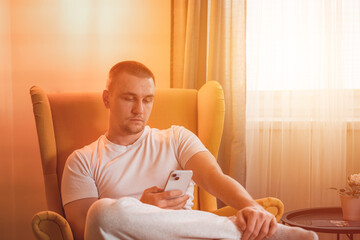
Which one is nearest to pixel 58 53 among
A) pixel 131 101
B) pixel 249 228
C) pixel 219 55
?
pixel 219 55

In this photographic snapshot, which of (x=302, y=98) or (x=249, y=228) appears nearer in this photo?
(x=249, y=228)

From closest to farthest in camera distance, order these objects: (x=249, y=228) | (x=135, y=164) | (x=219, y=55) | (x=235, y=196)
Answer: (x=249, y=228) < (x=235, y=196) < (x=135, y=164) < (x=219, y=55)

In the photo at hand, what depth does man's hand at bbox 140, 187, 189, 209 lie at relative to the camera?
168 centimetres

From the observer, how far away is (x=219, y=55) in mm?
2762

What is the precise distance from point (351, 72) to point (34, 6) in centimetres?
194

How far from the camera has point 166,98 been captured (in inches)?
92.6

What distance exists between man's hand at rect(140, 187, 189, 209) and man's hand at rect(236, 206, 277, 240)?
0.34 m

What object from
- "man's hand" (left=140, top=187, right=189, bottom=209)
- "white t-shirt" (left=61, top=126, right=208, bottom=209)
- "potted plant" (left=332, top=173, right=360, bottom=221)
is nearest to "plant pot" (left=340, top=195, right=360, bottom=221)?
"potted plant" (left=332, top=173, right=360, bottom=221)

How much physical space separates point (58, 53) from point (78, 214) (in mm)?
1380

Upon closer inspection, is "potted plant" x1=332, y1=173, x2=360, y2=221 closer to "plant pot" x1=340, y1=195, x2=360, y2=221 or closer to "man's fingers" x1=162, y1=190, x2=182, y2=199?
"plant pot" x1=340, y1=195, x2=360, y2=221

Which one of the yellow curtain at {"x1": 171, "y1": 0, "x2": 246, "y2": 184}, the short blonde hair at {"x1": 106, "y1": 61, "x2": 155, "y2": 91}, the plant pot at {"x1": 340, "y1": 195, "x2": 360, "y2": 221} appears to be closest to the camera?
the short blonde hair at {"x1": 106, "y1": 61, "x2": 155, "y2": 91}

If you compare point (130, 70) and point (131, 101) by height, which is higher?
point (130, 70)

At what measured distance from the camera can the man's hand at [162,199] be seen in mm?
1675

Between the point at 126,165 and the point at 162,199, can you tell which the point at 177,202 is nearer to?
the point at 162,199
